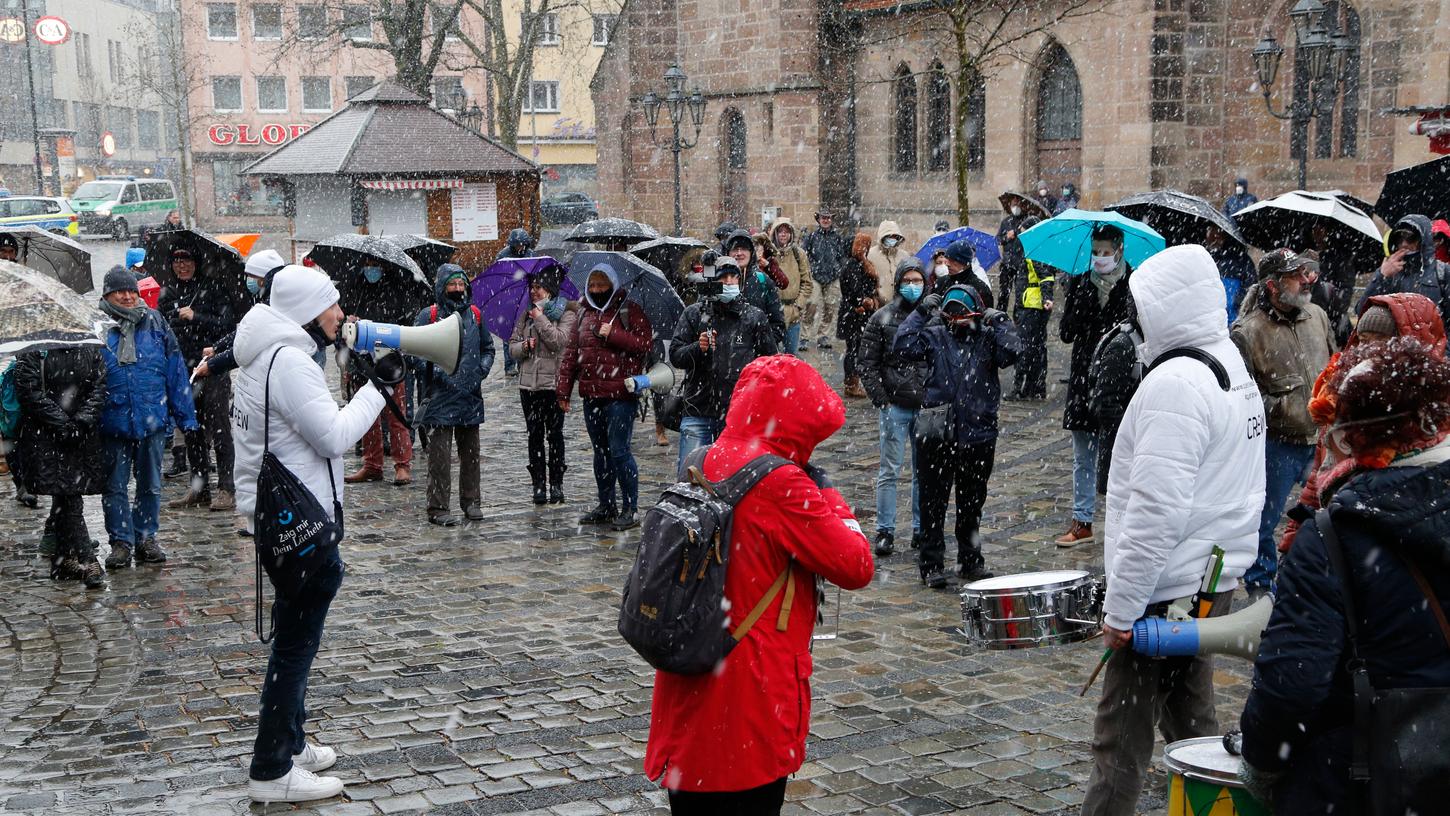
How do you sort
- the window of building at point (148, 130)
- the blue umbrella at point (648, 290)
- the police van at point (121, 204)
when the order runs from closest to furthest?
the blue umbrella at point (648, 290) → the police van at point (121, 204) → the window of building at point (148, 130)

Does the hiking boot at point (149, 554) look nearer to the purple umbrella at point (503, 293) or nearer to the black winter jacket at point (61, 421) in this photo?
the black winter jacket at point (61, 421)

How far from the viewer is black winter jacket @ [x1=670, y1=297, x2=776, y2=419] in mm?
9438

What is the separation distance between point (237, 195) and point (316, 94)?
8291mm

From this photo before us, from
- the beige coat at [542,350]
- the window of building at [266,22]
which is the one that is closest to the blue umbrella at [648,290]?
the beige coat at [542,350]

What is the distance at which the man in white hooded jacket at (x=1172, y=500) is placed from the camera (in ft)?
14.0

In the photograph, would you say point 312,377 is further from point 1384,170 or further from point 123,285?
point 1384,170

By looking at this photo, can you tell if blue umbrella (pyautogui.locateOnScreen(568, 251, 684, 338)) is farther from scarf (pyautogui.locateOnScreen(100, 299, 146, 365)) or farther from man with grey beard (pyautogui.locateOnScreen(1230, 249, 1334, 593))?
man with grey beard (pyautogui.locateOnScreen(1230, 249, 1334, 593))

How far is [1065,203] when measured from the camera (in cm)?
2216

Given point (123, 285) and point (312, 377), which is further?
point (123, 285)

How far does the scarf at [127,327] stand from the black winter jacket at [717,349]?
11.6ft

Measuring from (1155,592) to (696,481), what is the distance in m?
1.59

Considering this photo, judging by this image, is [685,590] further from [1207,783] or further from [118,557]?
[118,557]

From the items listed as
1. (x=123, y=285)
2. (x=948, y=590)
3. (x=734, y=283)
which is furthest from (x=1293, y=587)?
(x=123, y=285)

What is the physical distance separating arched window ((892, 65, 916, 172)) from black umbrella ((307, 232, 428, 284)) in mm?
22862
